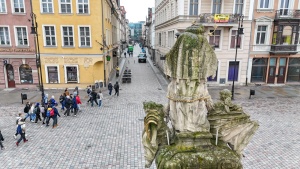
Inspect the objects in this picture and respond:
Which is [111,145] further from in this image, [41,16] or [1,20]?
[1,20]

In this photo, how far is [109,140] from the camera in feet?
40.3

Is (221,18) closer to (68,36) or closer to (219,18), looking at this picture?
(219,18)

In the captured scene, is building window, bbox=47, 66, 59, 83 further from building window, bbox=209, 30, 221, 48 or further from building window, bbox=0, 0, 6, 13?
building window, bbox=209, 30, 221, 48

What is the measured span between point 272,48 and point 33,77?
26.8 metres

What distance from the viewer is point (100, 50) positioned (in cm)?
2431

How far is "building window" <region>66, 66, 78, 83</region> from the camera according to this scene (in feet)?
81.1

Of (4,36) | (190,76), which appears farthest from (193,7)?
(190,76)

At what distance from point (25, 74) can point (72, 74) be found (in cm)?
515

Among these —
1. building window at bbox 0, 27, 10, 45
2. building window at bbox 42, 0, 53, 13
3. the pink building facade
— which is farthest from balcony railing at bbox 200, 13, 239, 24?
building window at bbox 0, 27, 10, 45

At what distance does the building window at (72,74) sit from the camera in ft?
81.1

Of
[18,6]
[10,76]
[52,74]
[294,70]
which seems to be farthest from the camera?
[294,70]

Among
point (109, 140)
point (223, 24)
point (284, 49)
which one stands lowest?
point (109, 140)

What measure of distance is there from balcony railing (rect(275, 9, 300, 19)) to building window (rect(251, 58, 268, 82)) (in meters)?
4.97

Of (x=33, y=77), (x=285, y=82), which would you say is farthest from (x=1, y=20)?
(x=285, y=82)
